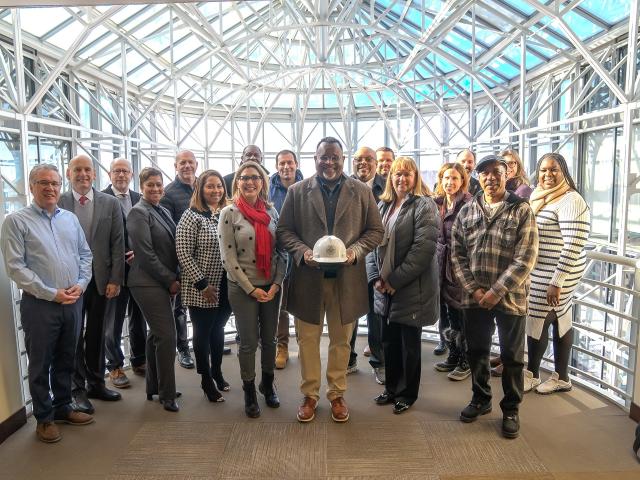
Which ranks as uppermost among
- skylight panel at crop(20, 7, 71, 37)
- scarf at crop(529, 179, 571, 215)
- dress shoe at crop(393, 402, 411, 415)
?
skylight panel at crop(20, 7, 71, 37)

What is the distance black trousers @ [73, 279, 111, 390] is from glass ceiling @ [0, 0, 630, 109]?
4.39 meters

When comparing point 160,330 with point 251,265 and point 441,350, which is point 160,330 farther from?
point 441,350

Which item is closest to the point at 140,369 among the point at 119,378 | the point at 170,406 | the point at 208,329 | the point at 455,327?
the point at 119,378

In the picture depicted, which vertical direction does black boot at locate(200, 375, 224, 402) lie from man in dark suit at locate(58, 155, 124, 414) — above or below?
below

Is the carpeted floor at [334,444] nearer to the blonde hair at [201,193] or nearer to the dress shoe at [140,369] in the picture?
the dress shoe at [140,369]

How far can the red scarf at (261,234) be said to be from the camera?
3.43 meters

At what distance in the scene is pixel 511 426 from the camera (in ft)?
10.7

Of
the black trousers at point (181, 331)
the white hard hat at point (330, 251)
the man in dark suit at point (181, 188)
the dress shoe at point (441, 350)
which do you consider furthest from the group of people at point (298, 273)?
the dress shoe at point (441, 350)

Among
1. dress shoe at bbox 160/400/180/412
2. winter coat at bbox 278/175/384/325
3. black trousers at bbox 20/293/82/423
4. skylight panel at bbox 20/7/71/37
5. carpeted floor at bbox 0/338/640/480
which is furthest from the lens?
skylight panel at bbox 20/7/71/37

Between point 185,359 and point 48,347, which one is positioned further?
point 185,359

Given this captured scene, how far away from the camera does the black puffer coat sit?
339cm

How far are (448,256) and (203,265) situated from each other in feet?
6.33

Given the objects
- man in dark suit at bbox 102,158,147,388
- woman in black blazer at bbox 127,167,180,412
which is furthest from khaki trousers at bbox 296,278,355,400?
man in dark suit at bbox 102,158,147,388

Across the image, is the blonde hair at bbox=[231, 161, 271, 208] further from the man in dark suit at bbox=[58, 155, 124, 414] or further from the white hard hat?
the man in dark suit at bbox=[58, 155, 124, 414]
